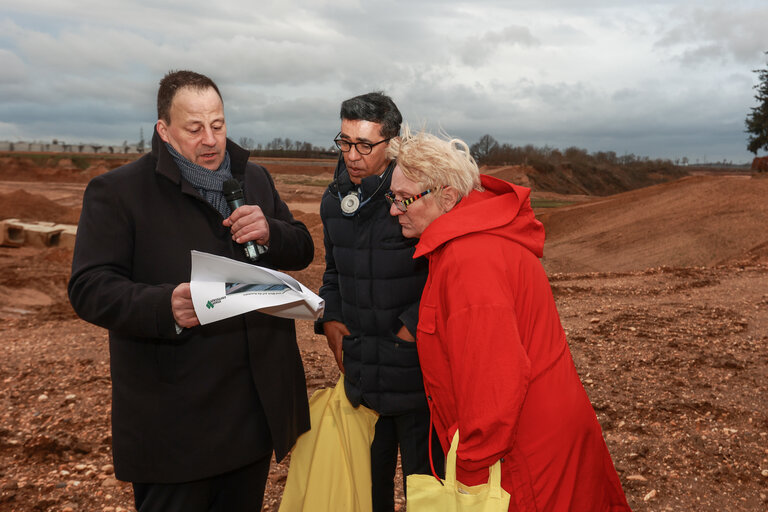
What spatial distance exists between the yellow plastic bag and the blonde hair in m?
1.26

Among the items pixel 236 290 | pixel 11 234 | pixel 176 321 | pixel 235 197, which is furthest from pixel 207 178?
pixel 11 234

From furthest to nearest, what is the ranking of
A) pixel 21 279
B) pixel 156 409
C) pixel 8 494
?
pixel 21 279 → pixel 8 494 → pixel 156 409

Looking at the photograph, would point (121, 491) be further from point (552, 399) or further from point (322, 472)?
point (552, 399)


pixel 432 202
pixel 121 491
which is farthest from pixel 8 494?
pixel 432 202

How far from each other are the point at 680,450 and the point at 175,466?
154 inches

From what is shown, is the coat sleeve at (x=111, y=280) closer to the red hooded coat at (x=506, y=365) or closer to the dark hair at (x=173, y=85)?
the dark hair at (x=173, y=85)

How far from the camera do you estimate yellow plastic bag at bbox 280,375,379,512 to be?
2912mm

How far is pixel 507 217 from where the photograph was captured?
210 centimetres

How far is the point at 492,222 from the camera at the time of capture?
208 cm

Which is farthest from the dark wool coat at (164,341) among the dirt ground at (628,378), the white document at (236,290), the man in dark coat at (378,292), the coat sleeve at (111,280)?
the dirt ground at (628,378)

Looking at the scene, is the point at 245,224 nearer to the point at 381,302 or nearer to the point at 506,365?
the point at 381,302

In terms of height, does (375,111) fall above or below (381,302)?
above

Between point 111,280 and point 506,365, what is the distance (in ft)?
4.47

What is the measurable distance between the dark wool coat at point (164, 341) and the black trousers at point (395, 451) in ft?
2.12
